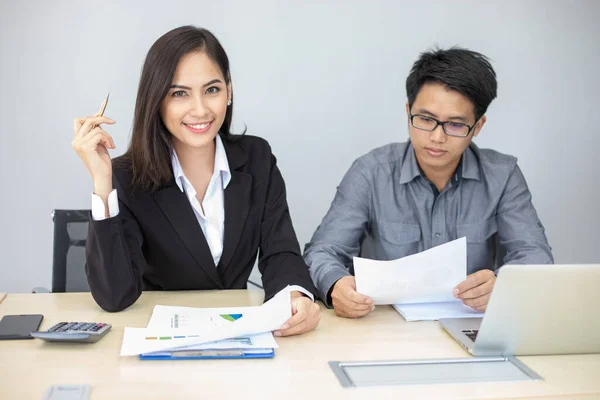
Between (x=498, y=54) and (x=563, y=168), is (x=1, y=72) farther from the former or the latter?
(x=563, y=168)

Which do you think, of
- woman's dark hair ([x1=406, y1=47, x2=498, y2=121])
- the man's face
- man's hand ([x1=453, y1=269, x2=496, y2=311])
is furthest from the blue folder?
woman's dark hair ([x1=406, y1=47, x2=498, y2=121])

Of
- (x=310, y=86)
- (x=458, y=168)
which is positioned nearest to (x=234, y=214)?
(x=458, y=168)

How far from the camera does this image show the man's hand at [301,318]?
1.66 metres

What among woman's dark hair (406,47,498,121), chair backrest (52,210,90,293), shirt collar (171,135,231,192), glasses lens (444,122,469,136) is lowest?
chair backrest (52,210,90,293)

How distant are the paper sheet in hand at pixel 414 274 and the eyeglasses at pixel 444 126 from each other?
20.7 inches

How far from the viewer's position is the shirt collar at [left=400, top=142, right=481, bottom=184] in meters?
2.37

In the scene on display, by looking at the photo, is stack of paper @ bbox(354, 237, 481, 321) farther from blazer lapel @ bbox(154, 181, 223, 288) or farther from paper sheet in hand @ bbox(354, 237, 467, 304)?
blazer lapel @ bbox(154, 181, 223, 288)

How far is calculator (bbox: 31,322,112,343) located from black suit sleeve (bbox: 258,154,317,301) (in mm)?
496

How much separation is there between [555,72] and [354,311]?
2.14 metres

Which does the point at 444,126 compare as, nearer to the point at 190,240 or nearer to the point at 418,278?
the point at 418,278

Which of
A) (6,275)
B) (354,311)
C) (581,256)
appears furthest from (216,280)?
(581,256)

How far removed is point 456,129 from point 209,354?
1.15 m

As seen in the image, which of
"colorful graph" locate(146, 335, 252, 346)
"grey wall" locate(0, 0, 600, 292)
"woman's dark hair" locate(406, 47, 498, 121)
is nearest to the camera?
"colorful graph" locate(146, 335, 252, 346)

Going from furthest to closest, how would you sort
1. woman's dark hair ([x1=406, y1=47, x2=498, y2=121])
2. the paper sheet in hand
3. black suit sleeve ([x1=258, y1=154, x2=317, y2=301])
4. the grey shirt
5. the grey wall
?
1. the grey wall
2. the grey shirt
3. woman's dark hair ([x1=406, y1=47, x2=498, y2=121])
4. black suit sleeve ([x1=258, y1=154, x2=317, y2=301])
5. the paper sheet in hand
